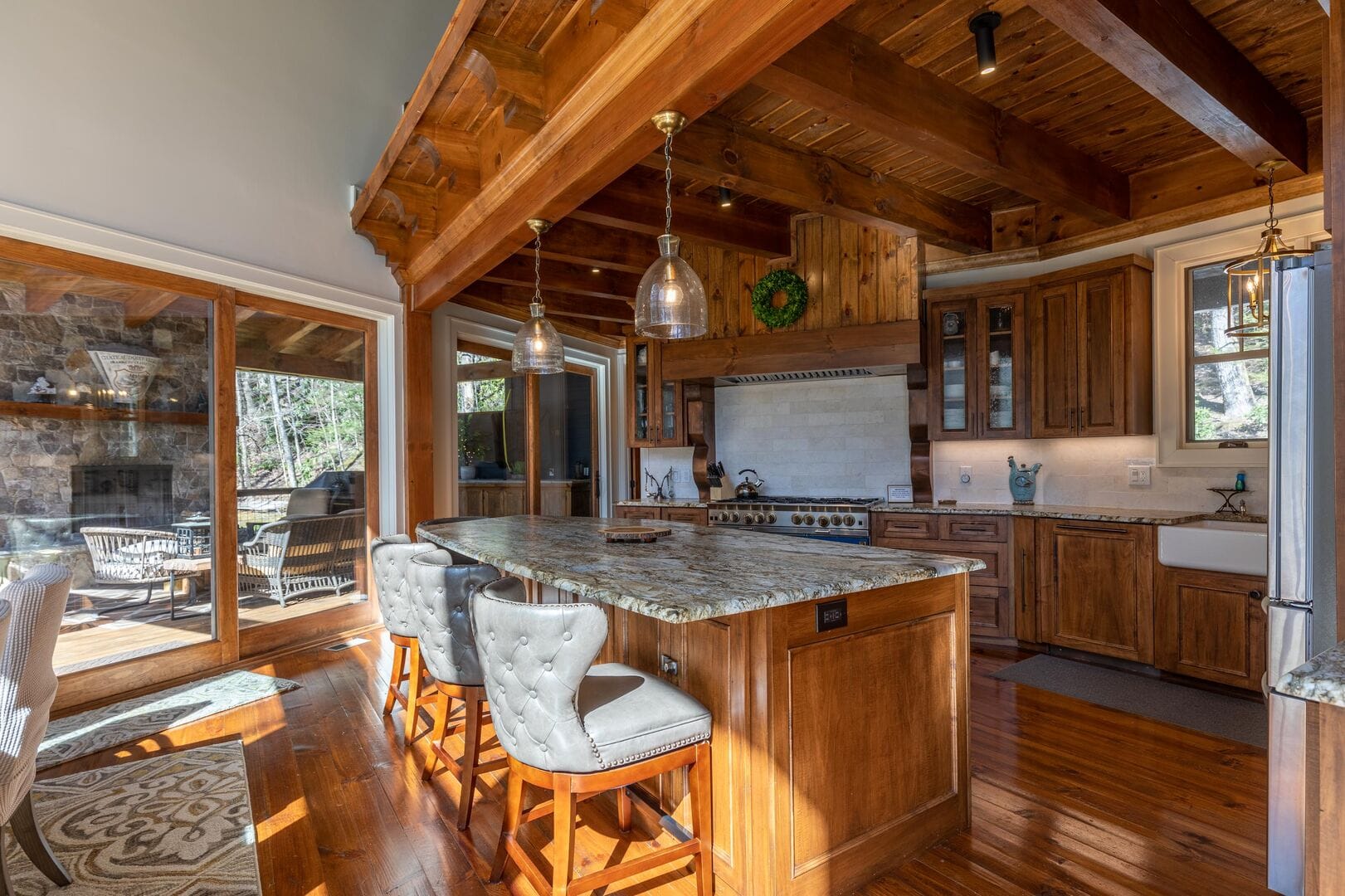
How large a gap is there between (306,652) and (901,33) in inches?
185

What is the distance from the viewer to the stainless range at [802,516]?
465 centimetres

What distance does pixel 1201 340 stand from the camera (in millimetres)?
4000

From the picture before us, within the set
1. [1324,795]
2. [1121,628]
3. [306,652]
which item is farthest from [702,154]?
[306,652]

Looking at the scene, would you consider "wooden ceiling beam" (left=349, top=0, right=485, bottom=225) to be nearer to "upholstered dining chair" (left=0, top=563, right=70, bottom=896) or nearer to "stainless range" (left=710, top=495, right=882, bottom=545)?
"upholstered dining chair" (left=0, top=563, right=70, bottom=896)

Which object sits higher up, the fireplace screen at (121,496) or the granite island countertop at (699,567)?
the fireplace screen at (121,496)

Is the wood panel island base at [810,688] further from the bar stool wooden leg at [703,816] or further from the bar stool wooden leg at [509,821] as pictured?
the bar stool wooden leg at [509,821]

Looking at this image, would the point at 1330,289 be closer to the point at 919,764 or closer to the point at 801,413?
the point at 919,764

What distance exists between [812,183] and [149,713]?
171 inches

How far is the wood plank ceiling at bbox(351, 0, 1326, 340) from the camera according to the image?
2381 millimetres

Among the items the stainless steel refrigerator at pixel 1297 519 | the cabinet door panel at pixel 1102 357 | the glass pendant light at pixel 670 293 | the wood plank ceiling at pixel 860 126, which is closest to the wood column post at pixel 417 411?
the wood plank ceiling at pixel 860 126

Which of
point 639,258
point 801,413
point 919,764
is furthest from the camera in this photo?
point 801,413

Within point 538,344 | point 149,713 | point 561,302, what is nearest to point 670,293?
point 538,344

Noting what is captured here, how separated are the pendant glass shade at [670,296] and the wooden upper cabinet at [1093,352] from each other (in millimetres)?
2950

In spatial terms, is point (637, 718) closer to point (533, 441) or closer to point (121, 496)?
point (121, 496)
